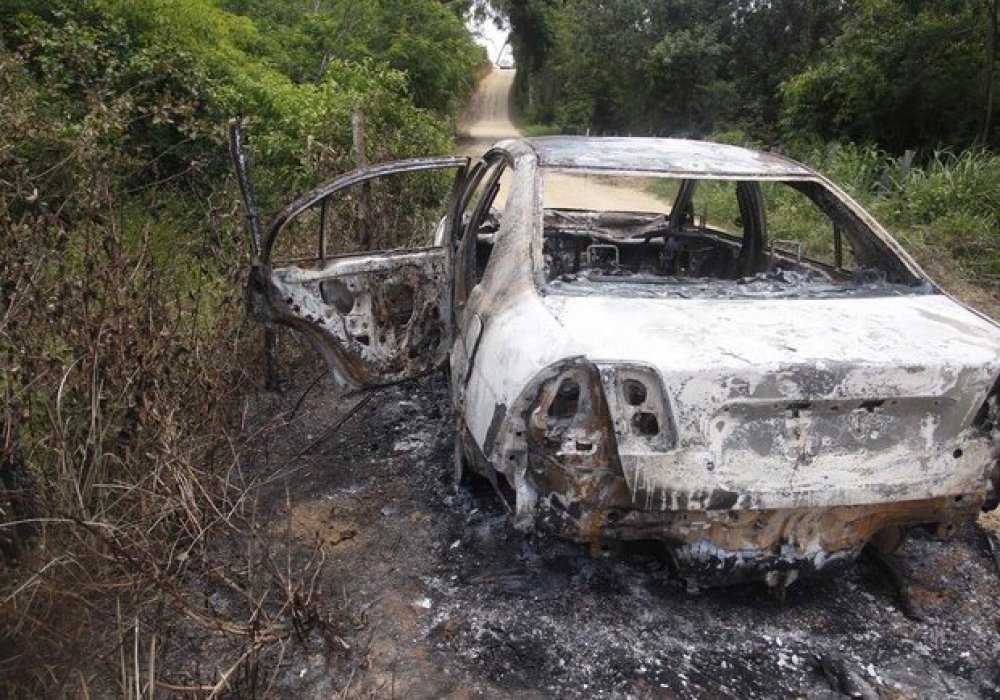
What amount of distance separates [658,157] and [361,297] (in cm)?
154

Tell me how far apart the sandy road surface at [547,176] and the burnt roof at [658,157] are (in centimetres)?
12

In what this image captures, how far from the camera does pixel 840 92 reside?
1514 cm

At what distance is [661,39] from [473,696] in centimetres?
2277

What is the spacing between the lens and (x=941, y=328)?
9.39ft

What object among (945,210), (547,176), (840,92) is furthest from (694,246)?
(840,92)

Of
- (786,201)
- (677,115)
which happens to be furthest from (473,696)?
(677,115)

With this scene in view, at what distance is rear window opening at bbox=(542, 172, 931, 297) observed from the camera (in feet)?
10.9

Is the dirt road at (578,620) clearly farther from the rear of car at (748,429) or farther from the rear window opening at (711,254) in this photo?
the rear window opening at (711,254)

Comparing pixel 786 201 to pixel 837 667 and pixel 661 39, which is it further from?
pixel 661 39

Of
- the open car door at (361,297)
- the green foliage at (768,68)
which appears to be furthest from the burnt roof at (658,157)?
the green foliage at (768,68)

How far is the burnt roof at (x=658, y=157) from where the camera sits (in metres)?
3.52

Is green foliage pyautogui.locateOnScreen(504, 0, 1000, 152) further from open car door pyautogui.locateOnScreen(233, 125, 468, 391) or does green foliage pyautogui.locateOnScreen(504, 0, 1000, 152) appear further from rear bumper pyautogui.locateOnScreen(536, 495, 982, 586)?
rear bumper pyautogui.locateOnScreen(536, 495, 982, 586)

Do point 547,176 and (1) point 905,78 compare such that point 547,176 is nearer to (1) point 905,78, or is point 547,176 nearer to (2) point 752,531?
(2) point 752,531

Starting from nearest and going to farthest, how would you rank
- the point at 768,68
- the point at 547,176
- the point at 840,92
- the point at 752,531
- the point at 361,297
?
the point at 752,531 → the point at 547,176 → the point at 361,297 → the point at 840,92 → the point at 768,68
